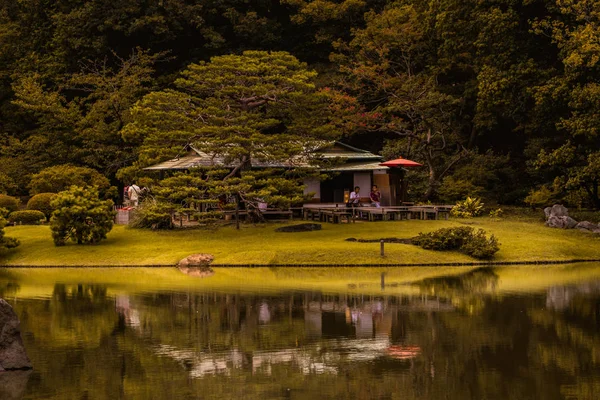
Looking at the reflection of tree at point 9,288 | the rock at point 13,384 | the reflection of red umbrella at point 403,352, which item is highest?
the reflection of tree at point 9,288

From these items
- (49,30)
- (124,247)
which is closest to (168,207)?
(124,247)

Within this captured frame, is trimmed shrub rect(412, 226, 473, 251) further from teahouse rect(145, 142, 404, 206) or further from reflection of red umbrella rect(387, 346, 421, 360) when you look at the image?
reflection of red umbrella rect(387, 346, 421, 360)

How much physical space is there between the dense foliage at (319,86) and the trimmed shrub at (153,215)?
8.15 feet

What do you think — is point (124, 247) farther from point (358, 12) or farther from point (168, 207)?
point (358, 12)

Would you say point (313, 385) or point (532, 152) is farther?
point (532, 152)

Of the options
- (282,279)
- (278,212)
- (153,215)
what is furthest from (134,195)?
(282,279)

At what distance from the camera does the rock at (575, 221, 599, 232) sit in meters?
43.6

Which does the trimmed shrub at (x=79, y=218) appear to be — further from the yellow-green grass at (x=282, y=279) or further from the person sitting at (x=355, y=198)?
the person sitting at (x=355, y=198)

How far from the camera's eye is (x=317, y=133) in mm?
46312

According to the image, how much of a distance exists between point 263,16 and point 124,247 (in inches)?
1167

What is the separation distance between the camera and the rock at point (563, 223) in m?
44.3

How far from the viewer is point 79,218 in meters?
41.4

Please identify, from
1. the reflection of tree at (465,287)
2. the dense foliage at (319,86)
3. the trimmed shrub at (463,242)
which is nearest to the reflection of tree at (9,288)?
the dense foliage at (319,86)

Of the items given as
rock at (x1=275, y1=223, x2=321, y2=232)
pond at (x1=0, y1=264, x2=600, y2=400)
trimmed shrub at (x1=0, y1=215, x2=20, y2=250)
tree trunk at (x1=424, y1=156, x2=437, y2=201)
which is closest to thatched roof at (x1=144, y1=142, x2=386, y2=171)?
rock at (x1=275, y1=223, x2=321, y2=232)
